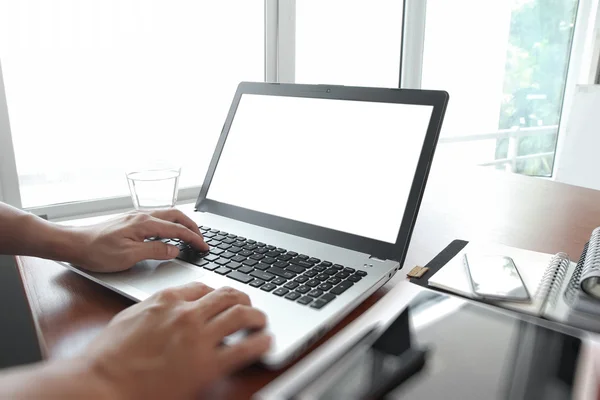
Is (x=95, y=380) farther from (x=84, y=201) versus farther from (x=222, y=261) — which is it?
(x=84, y=201)

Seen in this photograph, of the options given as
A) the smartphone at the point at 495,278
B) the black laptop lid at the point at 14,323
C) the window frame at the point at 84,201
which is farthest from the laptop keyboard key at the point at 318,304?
the window frame at the point at 84,201

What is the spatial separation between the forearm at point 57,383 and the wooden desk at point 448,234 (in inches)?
4.0

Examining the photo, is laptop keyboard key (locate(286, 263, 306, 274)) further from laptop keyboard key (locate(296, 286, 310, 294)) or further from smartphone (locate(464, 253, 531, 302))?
smartphone (locate(464, 253, 531, 302))

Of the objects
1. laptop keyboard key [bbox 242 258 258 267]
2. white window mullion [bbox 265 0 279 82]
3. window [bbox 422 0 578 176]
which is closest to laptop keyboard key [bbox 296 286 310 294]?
laptop keyboard key [bbox 242 258 258 267]

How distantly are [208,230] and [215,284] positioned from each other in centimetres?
21

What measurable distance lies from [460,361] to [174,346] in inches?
10.5

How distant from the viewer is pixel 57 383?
35cm

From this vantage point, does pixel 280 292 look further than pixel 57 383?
Yes

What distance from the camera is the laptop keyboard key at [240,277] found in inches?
23.4

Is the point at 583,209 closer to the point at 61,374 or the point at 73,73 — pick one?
the point at 61,374

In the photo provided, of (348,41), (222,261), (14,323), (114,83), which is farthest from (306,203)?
(348,41)

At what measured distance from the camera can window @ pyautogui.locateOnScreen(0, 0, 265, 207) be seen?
1.12 metres

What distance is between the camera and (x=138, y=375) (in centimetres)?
38

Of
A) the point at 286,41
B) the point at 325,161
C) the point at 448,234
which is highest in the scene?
A: the point at 286,41
